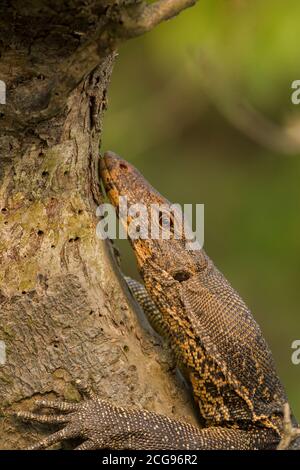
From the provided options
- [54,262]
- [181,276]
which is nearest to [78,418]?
[54,262]

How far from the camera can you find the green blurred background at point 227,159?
32.2 feet

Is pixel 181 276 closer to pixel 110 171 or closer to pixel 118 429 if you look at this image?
pixel 110 171

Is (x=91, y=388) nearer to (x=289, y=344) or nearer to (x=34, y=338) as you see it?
(x=34, y=338)

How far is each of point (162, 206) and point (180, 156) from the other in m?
6.36

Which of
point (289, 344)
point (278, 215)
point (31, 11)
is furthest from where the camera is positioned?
point (289, 344)

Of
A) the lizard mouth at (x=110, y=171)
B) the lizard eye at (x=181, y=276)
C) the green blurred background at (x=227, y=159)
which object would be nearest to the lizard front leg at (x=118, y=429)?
the lizard eye at (x=181, y=276)

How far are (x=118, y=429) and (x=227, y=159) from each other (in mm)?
7298

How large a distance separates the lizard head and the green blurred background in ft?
8.55

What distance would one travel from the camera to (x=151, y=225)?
22.5 feet

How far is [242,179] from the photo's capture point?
13.0 meters

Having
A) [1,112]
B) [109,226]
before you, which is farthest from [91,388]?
[1,112]

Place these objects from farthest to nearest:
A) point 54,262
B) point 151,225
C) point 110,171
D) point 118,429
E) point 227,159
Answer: point 227,159 → point 151,225 → point 110,171 → point 118,429 → point 54,262

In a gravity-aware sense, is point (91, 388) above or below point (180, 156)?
below

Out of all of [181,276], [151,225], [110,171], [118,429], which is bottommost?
[118,429]
